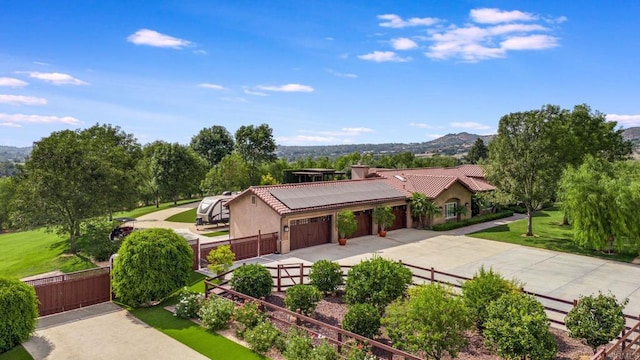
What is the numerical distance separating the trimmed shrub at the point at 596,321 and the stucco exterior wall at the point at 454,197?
2168 cm

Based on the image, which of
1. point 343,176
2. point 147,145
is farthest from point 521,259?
point 147,145

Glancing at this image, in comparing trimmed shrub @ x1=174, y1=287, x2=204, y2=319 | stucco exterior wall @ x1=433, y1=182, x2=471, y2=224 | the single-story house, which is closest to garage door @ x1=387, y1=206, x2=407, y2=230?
the single-story house

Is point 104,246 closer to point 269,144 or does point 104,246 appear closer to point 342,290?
point 342,290

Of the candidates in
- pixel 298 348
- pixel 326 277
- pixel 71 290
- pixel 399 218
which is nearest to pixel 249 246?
pixel 326 277

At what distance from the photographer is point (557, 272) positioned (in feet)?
73.3

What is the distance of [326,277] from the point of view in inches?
692

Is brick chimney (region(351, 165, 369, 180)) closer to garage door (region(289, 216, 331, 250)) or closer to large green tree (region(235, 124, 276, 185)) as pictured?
garage door (region(289, 216, 331, 250))

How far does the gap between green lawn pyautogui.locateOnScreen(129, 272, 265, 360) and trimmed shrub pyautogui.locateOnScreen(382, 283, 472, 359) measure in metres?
4.34

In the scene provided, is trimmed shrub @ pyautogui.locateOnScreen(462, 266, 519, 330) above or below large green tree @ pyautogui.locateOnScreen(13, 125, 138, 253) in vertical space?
below

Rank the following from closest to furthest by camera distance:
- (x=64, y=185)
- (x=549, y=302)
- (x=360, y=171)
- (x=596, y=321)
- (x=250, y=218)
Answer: (x=596, y=321) → (x=549, y=302) → (x=64, y=185) → (x=250, y=218) → (x=360, y=171)

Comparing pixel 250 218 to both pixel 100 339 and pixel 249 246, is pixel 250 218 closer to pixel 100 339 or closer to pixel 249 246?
pixel 249 246

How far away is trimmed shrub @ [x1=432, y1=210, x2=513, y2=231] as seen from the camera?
33812 millimetres

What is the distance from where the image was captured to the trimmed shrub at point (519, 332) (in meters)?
11.4

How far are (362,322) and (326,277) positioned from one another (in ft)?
15.0
